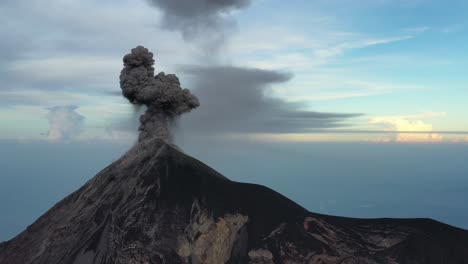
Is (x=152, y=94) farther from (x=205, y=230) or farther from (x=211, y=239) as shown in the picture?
(x=211, y=239)

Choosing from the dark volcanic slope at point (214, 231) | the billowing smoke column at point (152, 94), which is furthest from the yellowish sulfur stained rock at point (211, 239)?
the billowing smoke column at point (152, 94)

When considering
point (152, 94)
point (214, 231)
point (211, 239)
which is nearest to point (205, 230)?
point (214, 231)

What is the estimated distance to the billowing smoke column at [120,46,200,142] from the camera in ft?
219

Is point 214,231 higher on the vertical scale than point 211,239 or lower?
higher

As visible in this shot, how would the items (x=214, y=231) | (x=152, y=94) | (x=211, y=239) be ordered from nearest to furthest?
1. (x=211, y=239)
2. (x=214, y=231)
3. (x=152, y=94)

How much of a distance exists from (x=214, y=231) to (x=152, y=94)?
2602 centimetres

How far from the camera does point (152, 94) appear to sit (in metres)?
66.1

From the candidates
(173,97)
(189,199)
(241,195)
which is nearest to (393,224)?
(241,195)

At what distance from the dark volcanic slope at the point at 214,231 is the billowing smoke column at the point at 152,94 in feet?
32.6

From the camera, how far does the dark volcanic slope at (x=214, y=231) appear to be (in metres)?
45.6

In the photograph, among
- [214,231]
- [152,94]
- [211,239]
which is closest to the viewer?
[211,239]

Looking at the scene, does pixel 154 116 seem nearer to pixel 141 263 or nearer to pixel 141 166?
pixel 141 166

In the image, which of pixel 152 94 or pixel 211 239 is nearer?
pixel 211 239

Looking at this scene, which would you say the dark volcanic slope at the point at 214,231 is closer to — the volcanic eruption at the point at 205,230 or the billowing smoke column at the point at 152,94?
the volcanic eruption at the point at 205,230
